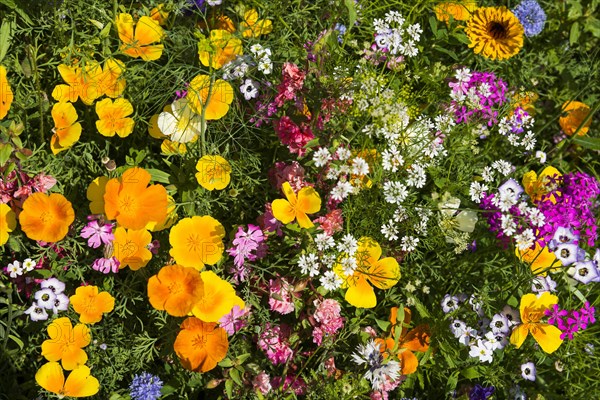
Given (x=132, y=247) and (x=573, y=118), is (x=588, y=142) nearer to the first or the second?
(x=573, y=118)

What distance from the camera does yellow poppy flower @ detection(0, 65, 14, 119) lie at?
1988 mm

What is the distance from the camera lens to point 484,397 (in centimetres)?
211

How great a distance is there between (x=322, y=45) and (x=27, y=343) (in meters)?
1.32

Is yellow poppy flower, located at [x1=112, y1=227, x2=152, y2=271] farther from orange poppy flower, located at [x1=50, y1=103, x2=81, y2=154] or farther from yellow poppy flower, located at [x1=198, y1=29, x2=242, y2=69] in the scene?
yellow poppy flower, located at [x1=198, y1=29, x2=242, y2=69]

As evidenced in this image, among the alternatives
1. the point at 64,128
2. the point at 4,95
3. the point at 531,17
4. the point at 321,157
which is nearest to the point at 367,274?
the point at 321,157

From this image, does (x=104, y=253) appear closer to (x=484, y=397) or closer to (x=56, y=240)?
(x=56, y=240)

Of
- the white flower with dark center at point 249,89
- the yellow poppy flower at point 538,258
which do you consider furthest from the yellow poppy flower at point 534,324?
the white flower with dark center at point 249,89

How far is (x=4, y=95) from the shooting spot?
201 cm

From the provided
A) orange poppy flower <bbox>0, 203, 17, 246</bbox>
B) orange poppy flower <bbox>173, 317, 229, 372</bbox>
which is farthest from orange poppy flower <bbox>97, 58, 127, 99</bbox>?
orange poppy flower <bbox>173, 317, 229, 372</bbox>

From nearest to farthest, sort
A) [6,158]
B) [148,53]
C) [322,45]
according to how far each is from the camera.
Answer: [6,158]
[322,45]
[148,53]

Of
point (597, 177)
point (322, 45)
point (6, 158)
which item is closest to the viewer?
point (6, 158)

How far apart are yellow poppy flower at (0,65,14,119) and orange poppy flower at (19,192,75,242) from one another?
297 mm

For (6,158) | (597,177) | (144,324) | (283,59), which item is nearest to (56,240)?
(6,158)

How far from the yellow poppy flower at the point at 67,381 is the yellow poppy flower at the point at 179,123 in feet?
2.42
